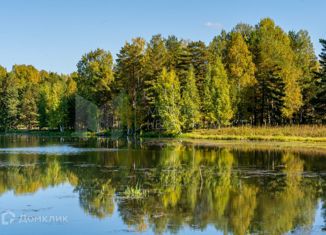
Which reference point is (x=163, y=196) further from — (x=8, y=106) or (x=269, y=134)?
(x=8, y=106)

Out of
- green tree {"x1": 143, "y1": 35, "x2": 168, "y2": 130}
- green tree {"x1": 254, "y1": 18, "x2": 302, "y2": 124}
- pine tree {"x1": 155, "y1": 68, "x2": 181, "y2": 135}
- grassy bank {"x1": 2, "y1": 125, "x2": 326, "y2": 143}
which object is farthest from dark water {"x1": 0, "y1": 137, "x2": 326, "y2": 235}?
green tree {"x1": 143, "y1": 35, "x2": 168, "y2": 130}

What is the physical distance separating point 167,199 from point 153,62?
5568 centimetres

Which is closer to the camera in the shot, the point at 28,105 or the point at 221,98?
the point at 221,98

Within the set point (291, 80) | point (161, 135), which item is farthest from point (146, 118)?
point (291, 80)

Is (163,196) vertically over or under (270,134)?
under

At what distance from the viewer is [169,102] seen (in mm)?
69438

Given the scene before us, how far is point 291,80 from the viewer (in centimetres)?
6894

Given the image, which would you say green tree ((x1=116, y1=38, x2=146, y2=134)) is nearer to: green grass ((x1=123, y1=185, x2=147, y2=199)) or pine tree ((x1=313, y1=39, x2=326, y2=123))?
pine tree ((x1=313, y1=39, x2=326, y2=123))

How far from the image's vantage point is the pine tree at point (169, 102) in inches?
2682

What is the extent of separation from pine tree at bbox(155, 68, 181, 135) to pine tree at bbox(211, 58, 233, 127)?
17.6 ft
